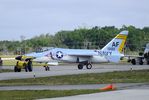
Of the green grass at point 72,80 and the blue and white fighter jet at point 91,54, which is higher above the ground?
the blue and white fighter jet at point 91,54

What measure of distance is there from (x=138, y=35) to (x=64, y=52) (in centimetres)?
8965

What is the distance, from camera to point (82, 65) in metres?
57.4

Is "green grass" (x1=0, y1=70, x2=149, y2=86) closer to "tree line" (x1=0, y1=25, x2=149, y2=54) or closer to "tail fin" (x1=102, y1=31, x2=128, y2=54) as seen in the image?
"tail fin" (x1=102, y1=31, x2=128, y2=54)

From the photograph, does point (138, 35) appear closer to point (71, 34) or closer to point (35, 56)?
point (71, 34)

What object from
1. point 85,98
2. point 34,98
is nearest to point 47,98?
point 34,98

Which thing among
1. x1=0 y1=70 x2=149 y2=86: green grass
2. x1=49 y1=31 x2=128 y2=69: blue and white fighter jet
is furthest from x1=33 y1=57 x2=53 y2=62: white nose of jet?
x1=0 y1=70 x2=149 y2=86: green grass

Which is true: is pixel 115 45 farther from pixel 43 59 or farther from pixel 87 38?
pixel 87 38

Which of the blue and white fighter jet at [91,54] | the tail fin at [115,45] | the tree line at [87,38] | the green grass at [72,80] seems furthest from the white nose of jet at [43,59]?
the tree line at [87,38]

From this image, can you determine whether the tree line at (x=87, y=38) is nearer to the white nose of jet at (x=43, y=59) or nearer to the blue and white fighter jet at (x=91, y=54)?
the blue and white fighter jet at (x=91, y=54)

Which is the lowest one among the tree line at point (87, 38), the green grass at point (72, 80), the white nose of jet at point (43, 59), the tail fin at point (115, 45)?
the green grass at point (72, 80)

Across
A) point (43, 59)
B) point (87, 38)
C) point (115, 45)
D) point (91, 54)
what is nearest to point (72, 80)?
point (43, 59)

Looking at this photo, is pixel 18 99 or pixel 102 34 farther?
pixel 102 34

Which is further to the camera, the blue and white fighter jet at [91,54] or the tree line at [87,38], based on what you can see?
the tree line at [87,38]

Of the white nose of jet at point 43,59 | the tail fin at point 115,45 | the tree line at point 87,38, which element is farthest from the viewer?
the tree line at point 87,38
